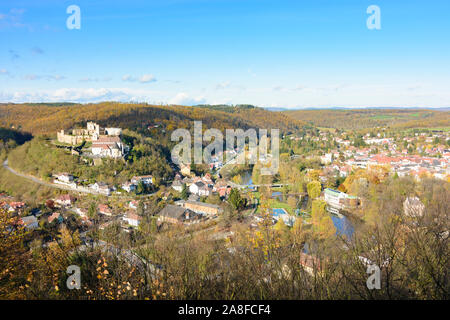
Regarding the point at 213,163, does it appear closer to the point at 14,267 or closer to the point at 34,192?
the point at 34,192

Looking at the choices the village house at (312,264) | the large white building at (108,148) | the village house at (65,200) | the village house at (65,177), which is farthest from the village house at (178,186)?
the village house at (312,264)

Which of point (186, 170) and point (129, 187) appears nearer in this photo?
point (129, 187)

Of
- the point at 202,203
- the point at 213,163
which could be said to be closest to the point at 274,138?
the point at 213,163

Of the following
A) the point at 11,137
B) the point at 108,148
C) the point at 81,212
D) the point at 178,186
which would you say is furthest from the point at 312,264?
the point at 11,137

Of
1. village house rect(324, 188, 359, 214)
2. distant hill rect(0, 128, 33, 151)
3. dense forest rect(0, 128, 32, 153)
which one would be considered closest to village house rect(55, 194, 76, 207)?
village house rect(324, 188, 359, 214)

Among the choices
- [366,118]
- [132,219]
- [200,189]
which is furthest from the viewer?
[366,118]

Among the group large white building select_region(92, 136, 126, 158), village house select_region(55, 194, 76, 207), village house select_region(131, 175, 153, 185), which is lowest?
village house select_region(55, 194, 76, 207)

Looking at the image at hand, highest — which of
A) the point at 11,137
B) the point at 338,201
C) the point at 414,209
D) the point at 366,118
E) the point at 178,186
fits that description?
the point at 366,118

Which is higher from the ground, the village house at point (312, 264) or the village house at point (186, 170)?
the village house at point (312, 264)

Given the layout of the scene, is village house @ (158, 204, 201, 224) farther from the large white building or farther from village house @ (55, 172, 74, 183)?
the large white building

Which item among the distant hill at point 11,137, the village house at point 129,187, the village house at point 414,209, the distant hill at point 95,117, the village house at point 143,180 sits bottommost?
the village house at point 129,187

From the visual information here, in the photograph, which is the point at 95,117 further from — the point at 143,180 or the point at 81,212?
the point at 81,212

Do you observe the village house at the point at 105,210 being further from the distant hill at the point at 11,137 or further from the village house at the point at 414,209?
the distant hill at the point at 11,137
